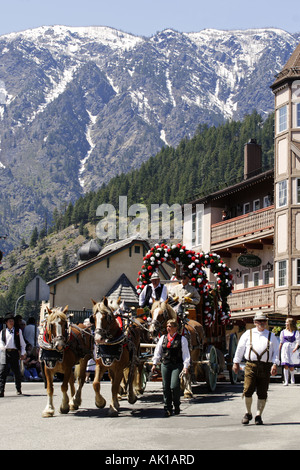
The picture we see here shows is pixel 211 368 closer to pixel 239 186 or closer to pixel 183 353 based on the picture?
pixel 183 353

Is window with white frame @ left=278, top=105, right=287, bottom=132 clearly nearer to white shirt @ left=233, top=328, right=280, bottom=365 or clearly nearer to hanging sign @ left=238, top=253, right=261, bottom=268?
hanging sign @ left=238, top=253, right=261, bottom=268

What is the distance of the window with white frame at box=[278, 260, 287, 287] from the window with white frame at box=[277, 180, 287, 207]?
10.3 feet

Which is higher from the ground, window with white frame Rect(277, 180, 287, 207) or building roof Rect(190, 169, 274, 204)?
building roof Rect(190, 169, 274, 204)

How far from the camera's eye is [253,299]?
47.5 metres

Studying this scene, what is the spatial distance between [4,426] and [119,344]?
8.91 feet

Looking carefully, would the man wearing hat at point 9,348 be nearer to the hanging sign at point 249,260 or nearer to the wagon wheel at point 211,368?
the wagon wheel at point 211,368

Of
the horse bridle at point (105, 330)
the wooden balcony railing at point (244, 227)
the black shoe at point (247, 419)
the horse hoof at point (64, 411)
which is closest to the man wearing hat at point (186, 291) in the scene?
the horse bridle at point (105, 330)

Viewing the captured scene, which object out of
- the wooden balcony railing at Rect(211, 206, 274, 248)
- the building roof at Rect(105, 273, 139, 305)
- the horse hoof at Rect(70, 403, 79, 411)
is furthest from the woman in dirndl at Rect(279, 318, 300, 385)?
the building roof at Rect(105, 273, 139, 305)

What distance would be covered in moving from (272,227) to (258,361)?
106 feet

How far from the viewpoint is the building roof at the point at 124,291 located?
60925mm

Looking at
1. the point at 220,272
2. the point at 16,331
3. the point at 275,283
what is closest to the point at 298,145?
the point at 275,283

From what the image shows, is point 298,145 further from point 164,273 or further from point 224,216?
point 164,273

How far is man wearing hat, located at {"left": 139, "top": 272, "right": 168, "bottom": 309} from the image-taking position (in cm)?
1962

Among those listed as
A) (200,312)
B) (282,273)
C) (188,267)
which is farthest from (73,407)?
(282,273)
